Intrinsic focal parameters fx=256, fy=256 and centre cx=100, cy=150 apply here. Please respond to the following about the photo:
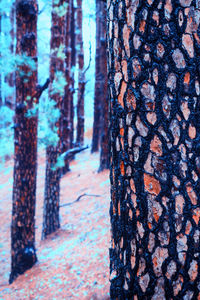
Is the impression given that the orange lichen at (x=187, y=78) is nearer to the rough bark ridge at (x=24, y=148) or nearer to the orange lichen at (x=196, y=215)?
the orange lichen at (x=196, y=215)

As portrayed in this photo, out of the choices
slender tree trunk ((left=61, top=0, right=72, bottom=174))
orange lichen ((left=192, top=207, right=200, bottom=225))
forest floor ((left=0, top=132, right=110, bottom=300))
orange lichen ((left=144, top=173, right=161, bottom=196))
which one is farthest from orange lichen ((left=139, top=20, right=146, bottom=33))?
slender tree trunk ((left=61, top=0, right=72, bottom=174))

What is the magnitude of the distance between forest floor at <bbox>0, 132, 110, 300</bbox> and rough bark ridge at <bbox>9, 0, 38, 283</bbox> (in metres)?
0.49

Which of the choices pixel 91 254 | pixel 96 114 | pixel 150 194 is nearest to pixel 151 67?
pixel 150 194

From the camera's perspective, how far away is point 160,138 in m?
1.49

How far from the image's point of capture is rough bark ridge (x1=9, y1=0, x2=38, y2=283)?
16.7 feet

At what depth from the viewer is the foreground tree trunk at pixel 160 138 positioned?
1436mm

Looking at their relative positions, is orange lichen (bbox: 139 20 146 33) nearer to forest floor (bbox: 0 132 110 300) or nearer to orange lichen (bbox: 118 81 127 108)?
orange lichen (bbox: 118 81 127 108)

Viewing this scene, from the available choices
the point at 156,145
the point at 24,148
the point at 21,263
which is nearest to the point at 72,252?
the point at 21,263

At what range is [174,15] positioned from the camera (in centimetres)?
142

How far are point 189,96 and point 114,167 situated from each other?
2.16 ft

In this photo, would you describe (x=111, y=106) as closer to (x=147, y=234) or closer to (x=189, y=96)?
(x=189, y=96)

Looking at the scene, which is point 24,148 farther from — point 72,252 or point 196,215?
point 196,215

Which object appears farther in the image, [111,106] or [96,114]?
[96,114]

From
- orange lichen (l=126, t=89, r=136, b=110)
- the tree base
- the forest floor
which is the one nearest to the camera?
orange lichen (l=126, t=89, r=136, b=110)
